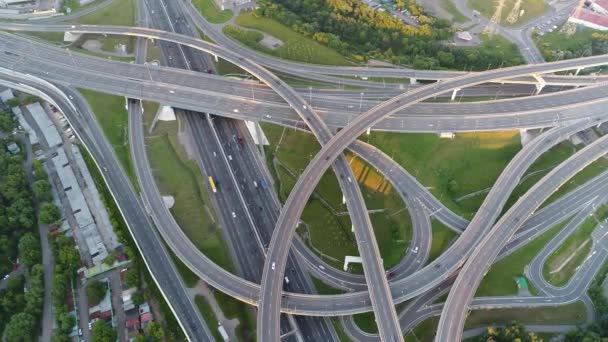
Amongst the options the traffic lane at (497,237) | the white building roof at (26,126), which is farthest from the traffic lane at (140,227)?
the traffic lane at (497,237)

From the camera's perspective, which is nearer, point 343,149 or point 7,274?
point 7,274

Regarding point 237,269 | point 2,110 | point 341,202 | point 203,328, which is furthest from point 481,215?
point 2,110

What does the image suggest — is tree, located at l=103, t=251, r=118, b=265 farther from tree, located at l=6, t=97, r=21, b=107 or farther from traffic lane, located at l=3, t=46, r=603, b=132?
tree, located at l=6, t=97, r=21, b=107

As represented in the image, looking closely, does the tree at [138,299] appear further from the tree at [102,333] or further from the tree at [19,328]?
the tree at [19,328]

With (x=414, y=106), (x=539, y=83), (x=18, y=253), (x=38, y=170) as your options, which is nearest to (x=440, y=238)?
(x=414, y=106)

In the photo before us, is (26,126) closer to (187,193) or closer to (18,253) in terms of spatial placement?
(18,253)

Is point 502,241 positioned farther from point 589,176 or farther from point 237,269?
point 237,269
